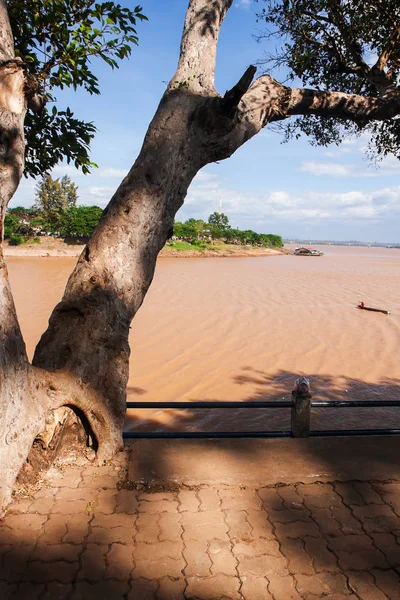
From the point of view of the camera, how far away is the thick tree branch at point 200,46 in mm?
4059

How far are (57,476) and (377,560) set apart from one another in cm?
235

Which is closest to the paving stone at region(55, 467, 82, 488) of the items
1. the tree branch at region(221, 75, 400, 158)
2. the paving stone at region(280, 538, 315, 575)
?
the paving stone at region(280, 538, 315, 575)

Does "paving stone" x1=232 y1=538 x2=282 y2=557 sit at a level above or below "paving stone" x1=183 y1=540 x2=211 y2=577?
above

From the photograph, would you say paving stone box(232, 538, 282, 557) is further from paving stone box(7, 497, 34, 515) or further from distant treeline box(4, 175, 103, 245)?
distant treeline box(4, 175, 103, 245)

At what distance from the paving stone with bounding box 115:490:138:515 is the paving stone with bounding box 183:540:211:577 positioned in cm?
54

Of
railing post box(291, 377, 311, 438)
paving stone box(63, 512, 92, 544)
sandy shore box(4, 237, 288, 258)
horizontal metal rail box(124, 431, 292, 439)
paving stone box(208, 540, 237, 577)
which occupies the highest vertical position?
railing post box(291, 377, 311, 438)

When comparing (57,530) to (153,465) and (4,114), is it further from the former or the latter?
(4,114)

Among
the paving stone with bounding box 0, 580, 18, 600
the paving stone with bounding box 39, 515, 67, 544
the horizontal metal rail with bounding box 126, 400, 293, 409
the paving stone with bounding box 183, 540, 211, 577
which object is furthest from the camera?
the horizontal metal rail with bounding box 126, 400, 293, 409

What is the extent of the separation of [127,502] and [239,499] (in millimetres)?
838

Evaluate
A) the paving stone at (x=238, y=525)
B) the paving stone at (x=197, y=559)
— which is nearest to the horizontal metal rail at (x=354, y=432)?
the paving stone at (x=238, y=525)

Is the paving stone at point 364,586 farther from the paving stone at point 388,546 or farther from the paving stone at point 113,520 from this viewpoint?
the paving stone at point 113,520

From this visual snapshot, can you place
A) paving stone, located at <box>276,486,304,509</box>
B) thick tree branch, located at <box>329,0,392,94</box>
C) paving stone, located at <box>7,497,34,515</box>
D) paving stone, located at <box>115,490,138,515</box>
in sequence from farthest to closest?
thick tree branch, located at <box>329,0,392,94</box>
paving stone, located at <box>276,486,304,509</box>
paving stone, located at <box>115,490,138,515</box>
paving stone, located at <box>7,497,34,515</box>

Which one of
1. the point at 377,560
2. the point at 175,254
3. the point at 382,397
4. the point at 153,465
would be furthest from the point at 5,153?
the point at 175,254

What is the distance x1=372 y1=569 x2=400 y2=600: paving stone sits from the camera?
2389 mm
